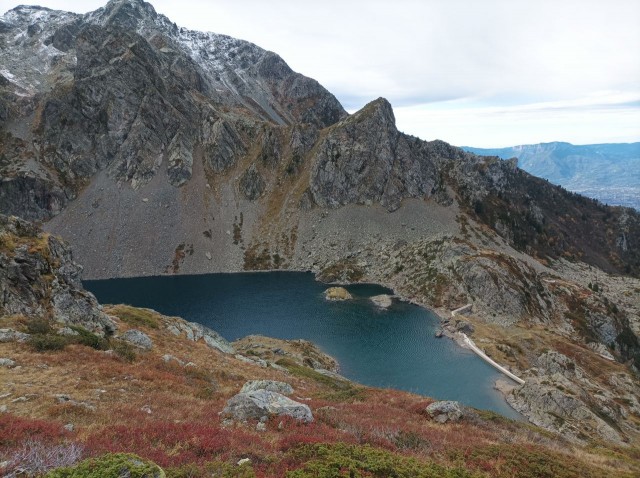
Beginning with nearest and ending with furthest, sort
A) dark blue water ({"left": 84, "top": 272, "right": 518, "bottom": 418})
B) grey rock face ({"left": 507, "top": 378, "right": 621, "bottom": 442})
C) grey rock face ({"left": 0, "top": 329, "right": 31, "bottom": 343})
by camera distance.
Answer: grey rock face ({"left": 0, "top": 329, "right": 31, "bottom": 343})
grey rock face ({"left": 507, "top": 378, "right": 621, "bottom": 442})
dark blue water ({"left": 84, "top": 272, "right": 518, "bottom": 418})

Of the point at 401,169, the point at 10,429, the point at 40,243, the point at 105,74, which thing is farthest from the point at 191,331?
the point at 105,74

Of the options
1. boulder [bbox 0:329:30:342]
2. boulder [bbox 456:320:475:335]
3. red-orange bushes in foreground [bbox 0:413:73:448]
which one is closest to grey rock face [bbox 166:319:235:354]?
boulder [bbox 0:329:30:342]

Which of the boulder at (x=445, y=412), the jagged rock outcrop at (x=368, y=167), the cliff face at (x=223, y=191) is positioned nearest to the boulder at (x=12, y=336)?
the boulder at (x=445, y=412)

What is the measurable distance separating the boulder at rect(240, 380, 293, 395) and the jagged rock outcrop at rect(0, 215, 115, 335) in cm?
1779

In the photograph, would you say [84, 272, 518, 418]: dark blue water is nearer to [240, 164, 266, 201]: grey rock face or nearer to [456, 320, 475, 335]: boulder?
[456, 320, 475, 335]: boulder

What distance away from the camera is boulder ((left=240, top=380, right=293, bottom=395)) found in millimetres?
26047

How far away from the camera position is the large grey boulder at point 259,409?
1933 cm

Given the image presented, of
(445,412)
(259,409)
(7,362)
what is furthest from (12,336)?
(445,412)

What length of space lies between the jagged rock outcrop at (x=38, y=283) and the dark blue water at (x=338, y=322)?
49.5 meters

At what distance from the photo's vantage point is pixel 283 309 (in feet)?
367

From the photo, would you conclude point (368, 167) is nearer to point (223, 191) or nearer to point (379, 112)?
point (379, 112)

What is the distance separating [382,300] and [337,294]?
13.8m

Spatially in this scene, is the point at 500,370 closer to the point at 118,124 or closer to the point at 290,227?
the point at 290,227

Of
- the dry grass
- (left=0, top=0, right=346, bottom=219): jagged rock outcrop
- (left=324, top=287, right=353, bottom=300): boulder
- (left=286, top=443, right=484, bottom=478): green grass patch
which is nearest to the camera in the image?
(left=286, top=443, right=484, bottom=478): green grass patch
